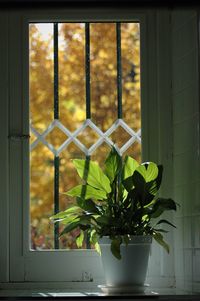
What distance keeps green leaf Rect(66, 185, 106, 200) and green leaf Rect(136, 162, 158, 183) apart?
0.19 metres

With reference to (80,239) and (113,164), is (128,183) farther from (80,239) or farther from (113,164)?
(80,239)

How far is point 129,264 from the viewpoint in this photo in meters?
2.76

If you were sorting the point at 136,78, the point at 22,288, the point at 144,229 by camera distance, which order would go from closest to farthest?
1. the point at 144,229
2. the point at 22,288
3. the point at 136,78

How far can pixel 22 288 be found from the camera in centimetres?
304

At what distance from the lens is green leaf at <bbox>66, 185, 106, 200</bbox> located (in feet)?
9.47

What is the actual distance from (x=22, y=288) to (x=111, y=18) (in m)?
1.31

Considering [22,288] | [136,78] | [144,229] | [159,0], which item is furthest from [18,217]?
[159,0]

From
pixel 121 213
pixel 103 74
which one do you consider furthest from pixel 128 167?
pixel 103 74

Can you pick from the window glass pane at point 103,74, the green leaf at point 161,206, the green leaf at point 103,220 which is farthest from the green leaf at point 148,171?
the window glass pane at point 103,74

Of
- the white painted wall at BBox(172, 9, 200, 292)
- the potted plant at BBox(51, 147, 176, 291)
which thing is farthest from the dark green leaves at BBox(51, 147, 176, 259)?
the white painted wall at BBox(172, 9, 200, 292)

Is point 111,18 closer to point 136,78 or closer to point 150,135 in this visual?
point 136,78

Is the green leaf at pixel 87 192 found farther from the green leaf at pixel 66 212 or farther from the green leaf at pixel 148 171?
the green leaf at pixel 148 171

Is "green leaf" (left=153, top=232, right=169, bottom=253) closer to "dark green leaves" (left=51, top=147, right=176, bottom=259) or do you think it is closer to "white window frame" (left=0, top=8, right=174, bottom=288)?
"dark green leaves" (left=51, top=147, right=176, bottom=259)

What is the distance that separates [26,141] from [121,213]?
602 mm
